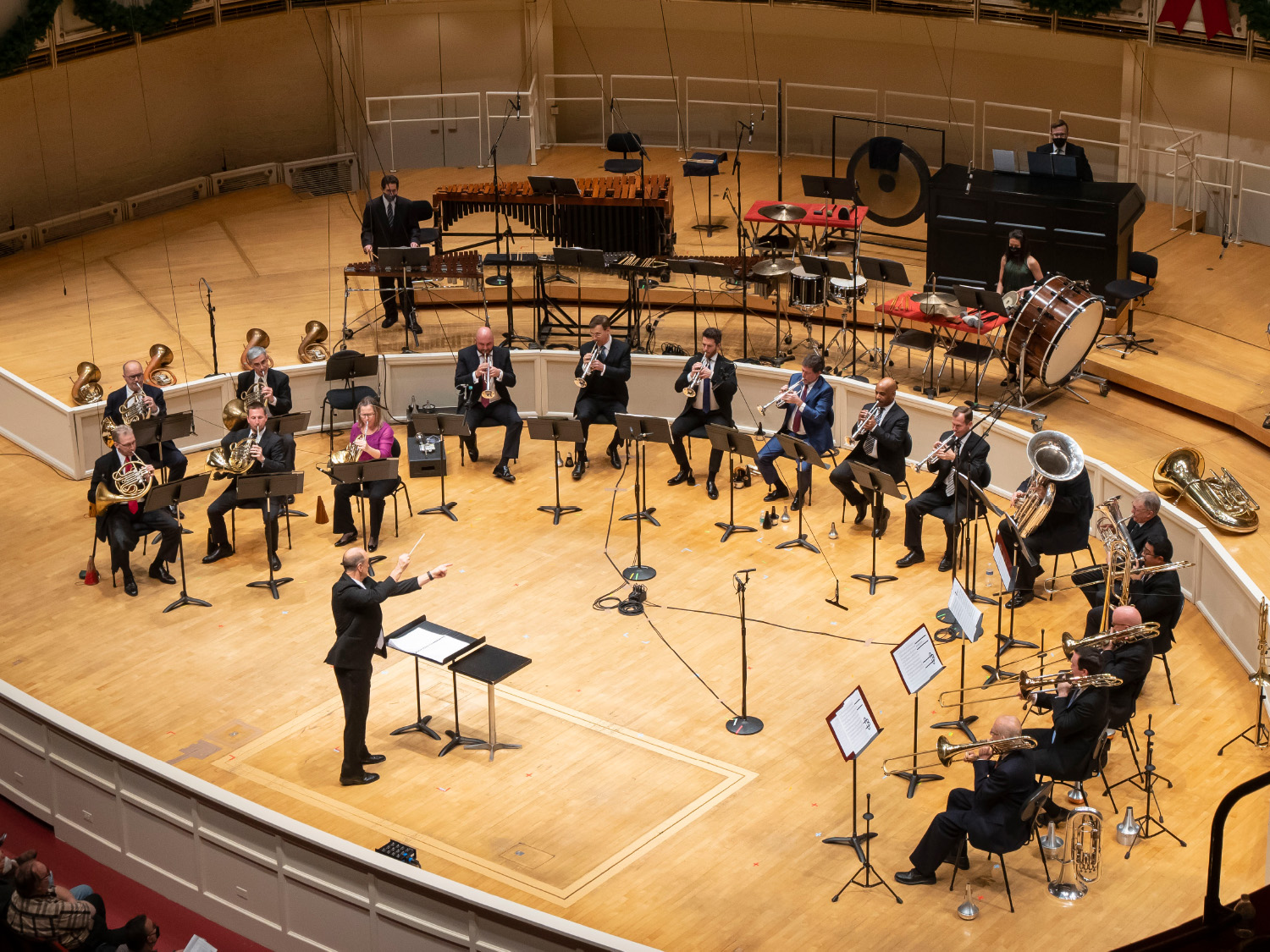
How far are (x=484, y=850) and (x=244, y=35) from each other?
46.5 feet

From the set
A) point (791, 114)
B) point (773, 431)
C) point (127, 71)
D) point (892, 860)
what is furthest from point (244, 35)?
point (892, 860)

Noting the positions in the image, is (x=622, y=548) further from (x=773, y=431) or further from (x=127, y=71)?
(x=127, y=71)

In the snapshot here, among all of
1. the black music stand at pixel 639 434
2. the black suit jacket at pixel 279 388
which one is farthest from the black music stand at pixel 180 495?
the black music stand at pixel 639 434

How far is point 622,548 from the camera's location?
12305 mm

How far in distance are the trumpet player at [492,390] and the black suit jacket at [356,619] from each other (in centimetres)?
461

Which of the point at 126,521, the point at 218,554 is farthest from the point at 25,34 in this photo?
the point at 218,554

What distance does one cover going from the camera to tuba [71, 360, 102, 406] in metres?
13.8

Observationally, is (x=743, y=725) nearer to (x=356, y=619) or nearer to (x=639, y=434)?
(x=356, y=619)

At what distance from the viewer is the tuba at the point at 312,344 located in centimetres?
1473

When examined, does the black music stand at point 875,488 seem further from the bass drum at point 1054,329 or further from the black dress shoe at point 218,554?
the black dress shoe at point 218,554

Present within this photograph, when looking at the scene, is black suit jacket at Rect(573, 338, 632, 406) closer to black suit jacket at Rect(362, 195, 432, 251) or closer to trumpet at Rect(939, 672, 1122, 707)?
black suit jacket at Rect(362, 195, 432, 251)

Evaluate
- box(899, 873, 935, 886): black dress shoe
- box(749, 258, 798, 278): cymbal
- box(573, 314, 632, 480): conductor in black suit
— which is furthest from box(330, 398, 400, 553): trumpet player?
box(899, 873, 935, 886): black dress shoe

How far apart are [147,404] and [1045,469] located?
24.1 ft

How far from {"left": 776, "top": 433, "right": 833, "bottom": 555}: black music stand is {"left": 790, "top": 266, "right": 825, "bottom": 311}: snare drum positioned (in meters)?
2.24
